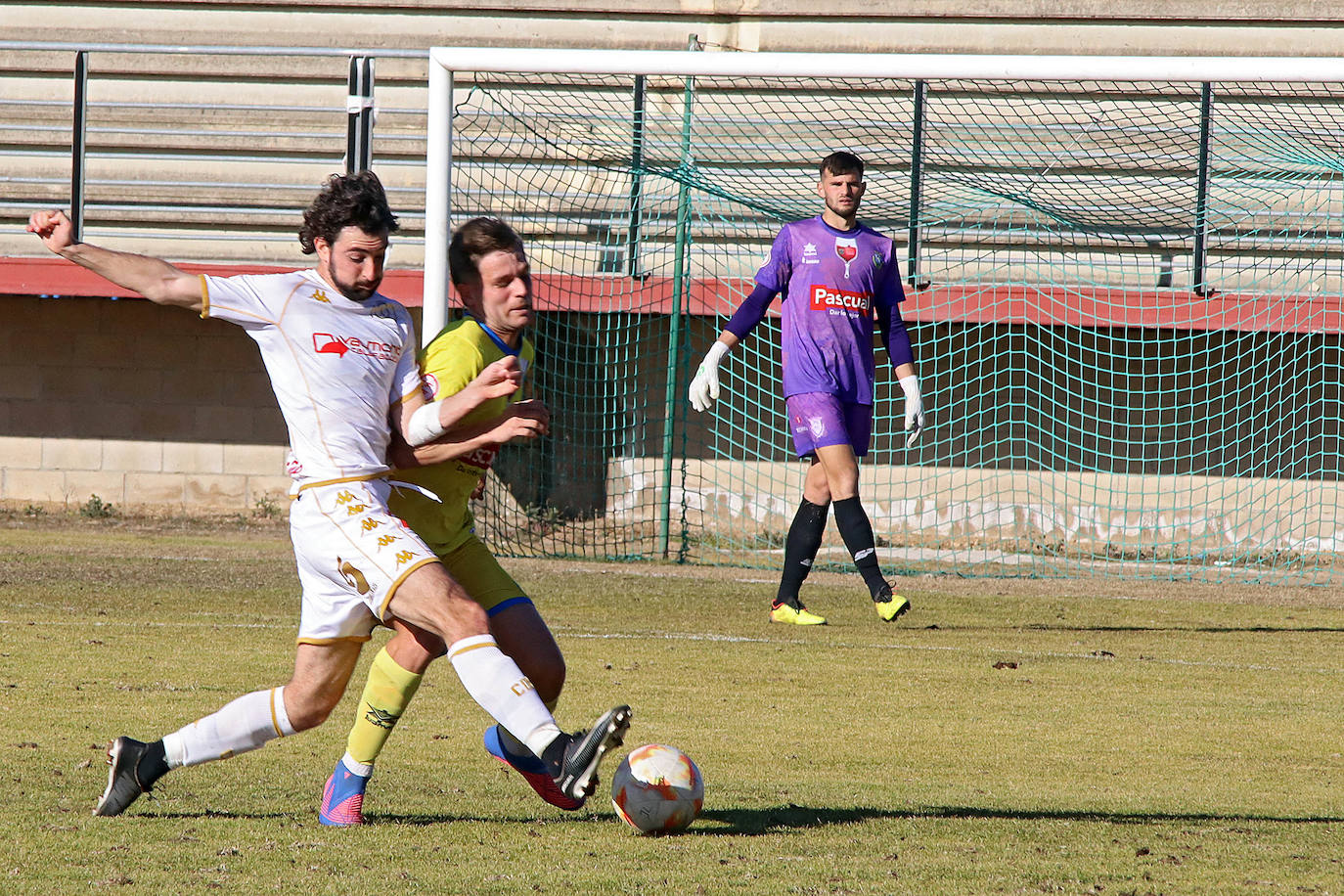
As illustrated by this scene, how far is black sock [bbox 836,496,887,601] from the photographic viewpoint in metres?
7.99

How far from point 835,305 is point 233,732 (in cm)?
491

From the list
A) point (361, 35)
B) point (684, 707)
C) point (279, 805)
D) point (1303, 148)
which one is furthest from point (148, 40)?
point (279, 805)

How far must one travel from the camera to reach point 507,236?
4.38 meters

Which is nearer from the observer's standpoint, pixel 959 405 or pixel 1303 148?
pixel 1303 148

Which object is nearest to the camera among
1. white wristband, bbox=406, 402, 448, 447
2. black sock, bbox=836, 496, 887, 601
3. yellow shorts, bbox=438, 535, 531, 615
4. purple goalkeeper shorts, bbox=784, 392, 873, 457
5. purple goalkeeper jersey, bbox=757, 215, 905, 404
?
white wristband, bbox=406, 402, 448, 447

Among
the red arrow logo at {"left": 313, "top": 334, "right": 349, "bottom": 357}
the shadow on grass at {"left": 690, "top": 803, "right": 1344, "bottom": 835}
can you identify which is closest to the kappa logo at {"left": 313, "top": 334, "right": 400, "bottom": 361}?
the red arrow logo at {"left": 313, "top": 334, "right": 349, "bottom": 357}

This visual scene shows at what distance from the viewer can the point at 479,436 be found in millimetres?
4129

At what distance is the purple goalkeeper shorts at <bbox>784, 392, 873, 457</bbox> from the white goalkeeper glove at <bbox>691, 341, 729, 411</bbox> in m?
0.45

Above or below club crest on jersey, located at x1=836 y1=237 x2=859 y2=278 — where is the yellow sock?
below

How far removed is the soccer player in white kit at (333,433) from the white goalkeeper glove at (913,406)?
4.58m

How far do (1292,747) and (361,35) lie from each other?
1236 centimetres

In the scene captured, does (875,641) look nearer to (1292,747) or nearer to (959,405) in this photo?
(1292,747)

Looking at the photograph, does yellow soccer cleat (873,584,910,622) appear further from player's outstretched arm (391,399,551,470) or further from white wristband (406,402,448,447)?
white wristband (406,402,448,447)

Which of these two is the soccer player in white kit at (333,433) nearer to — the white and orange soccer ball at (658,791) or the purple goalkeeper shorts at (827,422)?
the white and orange soccer ball at (658,791)
